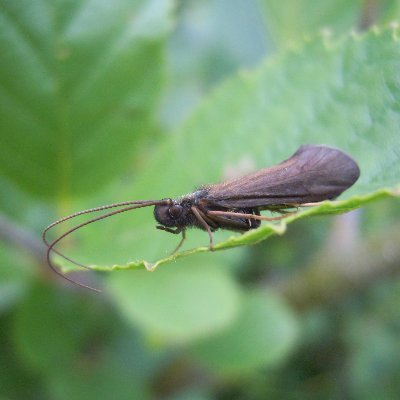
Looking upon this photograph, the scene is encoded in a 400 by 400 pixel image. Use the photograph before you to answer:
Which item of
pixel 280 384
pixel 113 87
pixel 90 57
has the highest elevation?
pixel 90 57

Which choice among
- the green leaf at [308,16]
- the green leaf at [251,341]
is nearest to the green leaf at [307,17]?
the green leaf at [308,16]

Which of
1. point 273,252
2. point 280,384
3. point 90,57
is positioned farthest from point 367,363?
point 90,57

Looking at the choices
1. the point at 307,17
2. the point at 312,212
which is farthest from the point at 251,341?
the point at 312,212

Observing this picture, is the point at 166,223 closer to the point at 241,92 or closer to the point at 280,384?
the point at 241,92

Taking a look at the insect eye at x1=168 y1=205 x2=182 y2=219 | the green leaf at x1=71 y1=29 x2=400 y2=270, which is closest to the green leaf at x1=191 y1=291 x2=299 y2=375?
the green leaf at x1=71 y1=29 x2=400 y2=270

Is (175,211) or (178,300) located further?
(178,300)

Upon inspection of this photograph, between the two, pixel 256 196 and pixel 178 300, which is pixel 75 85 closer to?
pixel 256 196

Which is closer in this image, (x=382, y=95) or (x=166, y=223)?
(x=382, y=95)
